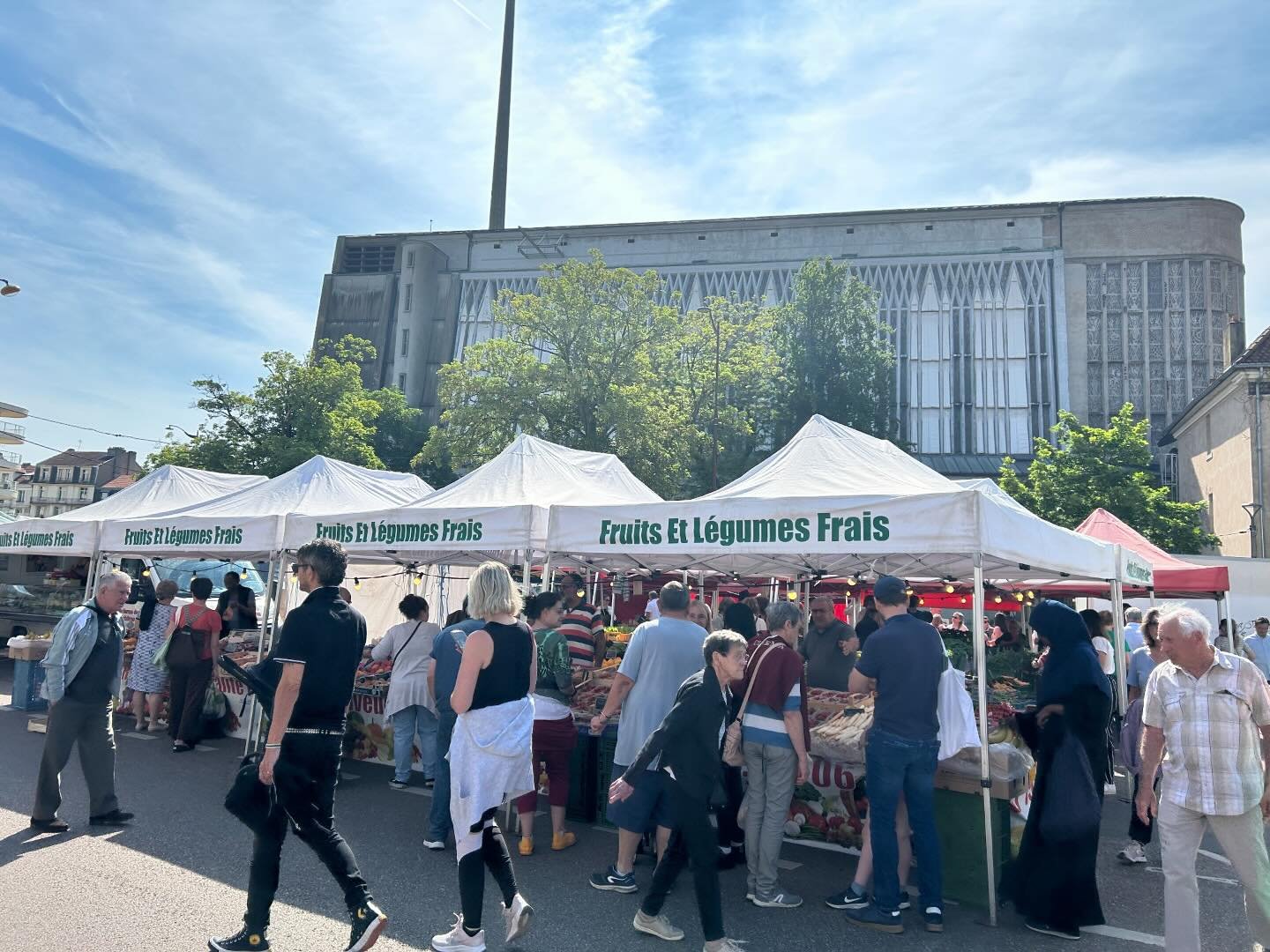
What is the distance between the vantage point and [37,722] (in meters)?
9.50

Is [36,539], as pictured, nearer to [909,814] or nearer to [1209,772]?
[909,814]

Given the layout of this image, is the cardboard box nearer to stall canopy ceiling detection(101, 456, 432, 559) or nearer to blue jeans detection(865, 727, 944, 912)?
stall canopy ceiling detection(101, 456, 432, 559)

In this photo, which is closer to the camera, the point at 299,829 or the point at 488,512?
the point at 299,829

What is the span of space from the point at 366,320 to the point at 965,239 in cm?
4114

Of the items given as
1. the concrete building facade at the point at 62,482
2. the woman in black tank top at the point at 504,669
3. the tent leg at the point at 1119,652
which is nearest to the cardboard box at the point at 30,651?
the woman in black tank top at the point at 504,669

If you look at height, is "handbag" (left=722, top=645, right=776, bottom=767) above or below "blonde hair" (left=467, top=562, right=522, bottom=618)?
below

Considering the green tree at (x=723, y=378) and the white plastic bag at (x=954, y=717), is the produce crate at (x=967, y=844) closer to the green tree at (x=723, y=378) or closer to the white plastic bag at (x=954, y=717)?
the white plastic bag at (x=954, y=717)

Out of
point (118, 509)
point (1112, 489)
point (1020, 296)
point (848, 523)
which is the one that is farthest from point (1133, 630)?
point (1020, 296)

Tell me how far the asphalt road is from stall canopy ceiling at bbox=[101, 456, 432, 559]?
2979 mm

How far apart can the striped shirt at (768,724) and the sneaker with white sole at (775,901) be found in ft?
3.02

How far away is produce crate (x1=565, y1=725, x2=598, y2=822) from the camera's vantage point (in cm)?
678

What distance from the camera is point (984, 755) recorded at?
5.11 meters

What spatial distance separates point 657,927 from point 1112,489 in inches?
1204

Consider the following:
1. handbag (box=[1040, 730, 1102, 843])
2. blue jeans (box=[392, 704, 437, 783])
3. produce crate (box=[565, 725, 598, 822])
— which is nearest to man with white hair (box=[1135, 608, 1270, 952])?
handbag (box=[1040, 730, 1102, 843])
